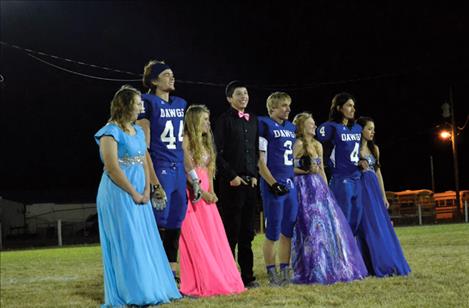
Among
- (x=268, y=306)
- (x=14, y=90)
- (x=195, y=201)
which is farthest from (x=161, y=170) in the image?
(x=14, y=90)

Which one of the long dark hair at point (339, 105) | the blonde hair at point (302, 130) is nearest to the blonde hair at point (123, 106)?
the blonde hair at point (302, 130)

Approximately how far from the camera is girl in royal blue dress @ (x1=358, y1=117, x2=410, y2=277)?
8000mm

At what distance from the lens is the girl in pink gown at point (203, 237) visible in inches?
260

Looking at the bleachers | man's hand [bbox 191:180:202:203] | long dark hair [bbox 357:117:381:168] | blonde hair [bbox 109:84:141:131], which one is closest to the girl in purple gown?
long dark hair [bbox 357:117:381:168]

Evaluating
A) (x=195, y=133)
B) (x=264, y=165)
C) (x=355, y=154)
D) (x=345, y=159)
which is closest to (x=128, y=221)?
(x=195, y=133)

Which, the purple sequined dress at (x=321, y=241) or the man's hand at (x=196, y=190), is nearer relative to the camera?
the man's hand at (x=196, y=190)

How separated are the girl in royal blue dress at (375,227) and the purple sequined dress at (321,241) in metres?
0.30

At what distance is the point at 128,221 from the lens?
584cm

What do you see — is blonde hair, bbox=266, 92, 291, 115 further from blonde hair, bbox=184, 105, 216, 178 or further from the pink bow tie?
blonde hair, bbox=184, 105, 216, 178

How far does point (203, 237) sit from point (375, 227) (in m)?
2.50

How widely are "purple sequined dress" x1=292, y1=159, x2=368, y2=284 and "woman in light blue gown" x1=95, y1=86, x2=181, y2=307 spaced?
6.74ft

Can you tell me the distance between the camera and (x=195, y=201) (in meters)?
6.87

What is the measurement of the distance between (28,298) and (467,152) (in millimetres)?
49258

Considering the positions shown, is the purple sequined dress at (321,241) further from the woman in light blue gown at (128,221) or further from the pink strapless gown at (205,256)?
the woman in light blue gown at (128,221)
